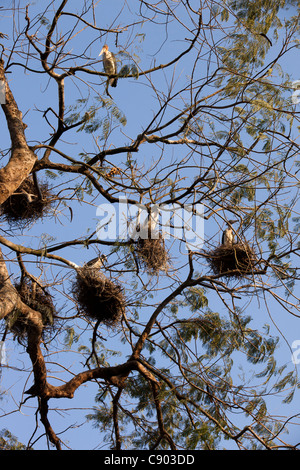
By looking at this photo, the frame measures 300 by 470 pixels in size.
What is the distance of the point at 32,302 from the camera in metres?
6.36

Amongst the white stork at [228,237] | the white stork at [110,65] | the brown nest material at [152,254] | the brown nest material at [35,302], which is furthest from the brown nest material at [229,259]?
the white stork at [110,65]

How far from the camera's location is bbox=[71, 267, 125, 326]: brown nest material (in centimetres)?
638

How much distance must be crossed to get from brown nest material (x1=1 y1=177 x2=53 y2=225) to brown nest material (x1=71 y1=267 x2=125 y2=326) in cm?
90

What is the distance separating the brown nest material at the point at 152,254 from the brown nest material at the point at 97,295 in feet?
1.15

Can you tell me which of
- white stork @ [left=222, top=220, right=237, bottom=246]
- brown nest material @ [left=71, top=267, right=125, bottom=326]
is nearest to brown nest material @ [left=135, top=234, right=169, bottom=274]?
brown nest material @ [left=71, top=267, right=125, bottom=326]

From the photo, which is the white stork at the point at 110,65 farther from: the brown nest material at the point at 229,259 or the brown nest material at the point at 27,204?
the brown nest material at the point at 229,259

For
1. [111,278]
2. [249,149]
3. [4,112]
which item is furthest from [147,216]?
[4,112]

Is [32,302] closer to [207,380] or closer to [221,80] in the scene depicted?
[207,380]

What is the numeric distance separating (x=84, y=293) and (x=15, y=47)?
2.28 metres

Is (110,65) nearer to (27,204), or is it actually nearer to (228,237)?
(27,204)

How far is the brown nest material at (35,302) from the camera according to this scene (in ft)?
20.7

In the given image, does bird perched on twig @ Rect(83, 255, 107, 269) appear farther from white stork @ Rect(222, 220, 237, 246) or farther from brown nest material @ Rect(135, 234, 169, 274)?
white stork @ Rect(222, 220, 237, 246)

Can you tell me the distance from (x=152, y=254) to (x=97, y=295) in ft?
2.04

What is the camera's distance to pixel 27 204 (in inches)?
269
